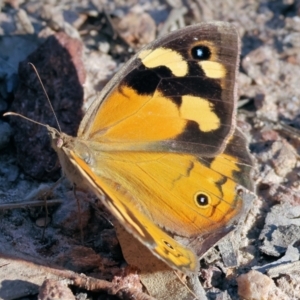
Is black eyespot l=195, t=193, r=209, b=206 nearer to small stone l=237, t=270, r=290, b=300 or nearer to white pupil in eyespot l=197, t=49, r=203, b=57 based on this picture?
small stone l=237, t=270, r=290, b=300

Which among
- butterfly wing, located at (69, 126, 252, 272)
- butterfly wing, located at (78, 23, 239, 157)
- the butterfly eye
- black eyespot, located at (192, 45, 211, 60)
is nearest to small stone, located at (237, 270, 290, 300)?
butterfly wing, located at (69, 126, 252, 272)

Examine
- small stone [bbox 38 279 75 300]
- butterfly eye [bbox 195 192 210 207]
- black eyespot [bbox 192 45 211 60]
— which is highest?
black eyespot [bbox 192 45 211 60]

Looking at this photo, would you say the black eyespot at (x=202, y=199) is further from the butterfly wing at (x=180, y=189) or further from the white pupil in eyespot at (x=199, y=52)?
the white pupil in eyespot at (x=199, y=52)

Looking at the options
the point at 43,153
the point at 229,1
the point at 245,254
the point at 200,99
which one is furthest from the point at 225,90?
the point at 229,1

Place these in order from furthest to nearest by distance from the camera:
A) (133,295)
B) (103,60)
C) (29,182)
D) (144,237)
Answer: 1. (103,60)
2. (29,182)
3. (133,295)
4. (144,237)

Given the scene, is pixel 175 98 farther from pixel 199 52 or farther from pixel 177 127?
pixel 199 52

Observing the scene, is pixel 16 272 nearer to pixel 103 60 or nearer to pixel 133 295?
pixel 133 295

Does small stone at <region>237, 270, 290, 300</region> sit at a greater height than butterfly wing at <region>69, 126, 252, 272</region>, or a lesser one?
lesser

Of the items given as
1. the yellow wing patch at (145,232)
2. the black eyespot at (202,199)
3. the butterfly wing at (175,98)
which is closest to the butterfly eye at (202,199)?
the black eyespot at (202,199)
